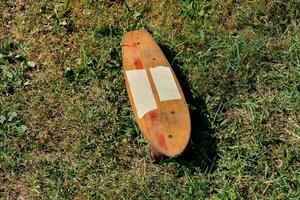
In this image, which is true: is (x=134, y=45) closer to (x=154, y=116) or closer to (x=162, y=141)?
(x=154, y=116)

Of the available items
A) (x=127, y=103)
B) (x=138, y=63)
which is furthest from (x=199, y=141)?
(x=138, y=63)

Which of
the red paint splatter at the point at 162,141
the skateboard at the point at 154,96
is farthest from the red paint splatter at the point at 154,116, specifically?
the red paint splatter at the point at 162,141

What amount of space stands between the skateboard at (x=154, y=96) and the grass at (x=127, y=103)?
13 cm

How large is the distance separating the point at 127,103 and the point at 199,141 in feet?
1.80

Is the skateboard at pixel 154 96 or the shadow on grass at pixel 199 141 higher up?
the skateboard at pixel 154 96

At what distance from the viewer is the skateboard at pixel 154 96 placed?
140 inches

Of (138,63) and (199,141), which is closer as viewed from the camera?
(199,141)

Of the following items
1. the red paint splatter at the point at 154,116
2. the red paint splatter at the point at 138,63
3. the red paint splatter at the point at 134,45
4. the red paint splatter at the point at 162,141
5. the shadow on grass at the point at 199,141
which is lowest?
the shadow on grass at the point at 199,141

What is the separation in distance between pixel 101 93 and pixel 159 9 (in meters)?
0.91

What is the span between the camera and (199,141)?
374 centimetres

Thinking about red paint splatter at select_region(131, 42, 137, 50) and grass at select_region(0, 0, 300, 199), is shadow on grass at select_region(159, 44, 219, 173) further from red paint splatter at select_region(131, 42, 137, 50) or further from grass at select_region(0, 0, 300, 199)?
red paint splatter at select_region(131, 42, 137, 50)

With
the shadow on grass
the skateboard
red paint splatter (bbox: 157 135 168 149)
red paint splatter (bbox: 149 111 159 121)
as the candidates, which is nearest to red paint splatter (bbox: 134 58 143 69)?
the skateboard

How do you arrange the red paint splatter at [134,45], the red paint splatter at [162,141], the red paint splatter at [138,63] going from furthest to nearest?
the red paint splatter at [134,45]
the red paint splatter at [138,63]
the red paint splatter at [162,141]

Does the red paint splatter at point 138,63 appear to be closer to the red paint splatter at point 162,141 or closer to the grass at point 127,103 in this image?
the grass at point 127,103
